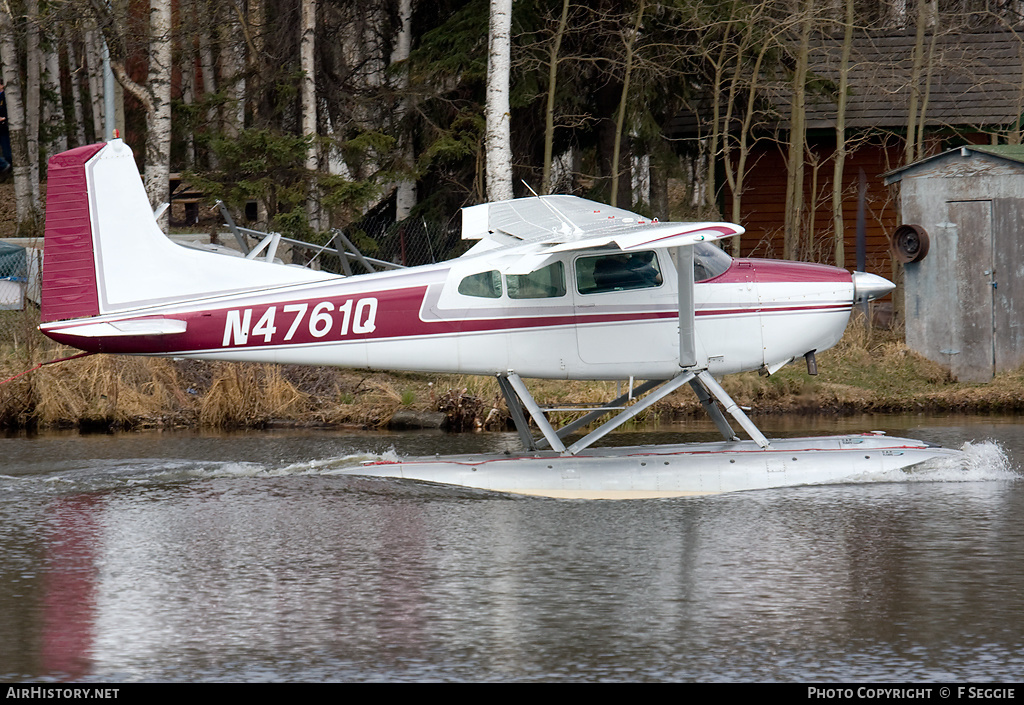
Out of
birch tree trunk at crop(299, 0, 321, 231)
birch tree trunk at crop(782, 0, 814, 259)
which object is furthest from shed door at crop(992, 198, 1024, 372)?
birch tree trunk at crop(299, 0, 321, 231)

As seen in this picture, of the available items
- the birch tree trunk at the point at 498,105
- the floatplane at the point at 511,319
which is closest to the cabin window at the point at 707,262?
the floatplane at the point at 511,319

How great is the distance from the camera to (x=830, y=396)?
50.3ft

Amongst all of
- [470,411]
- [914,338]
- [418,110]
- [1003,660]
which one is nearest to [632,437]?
[470,411]

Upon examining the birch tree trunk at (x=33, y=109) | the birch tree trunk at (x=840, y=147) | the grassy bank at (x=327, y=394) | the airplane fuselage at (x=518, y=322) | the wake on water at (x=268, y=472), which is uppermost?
the birch tree trunk at (x=33, y=109)

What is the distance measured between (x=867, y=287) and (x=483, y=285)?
3.38 meters

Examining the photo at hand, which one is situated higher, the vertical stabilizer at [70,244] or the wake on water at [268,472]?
the vertical stabilizer at [70,244]

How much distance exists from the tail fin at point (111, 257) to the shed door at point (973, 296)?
951 centimetres

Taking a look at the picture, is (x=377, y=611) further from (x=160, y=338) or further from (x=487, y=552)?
(x=160, y=338)

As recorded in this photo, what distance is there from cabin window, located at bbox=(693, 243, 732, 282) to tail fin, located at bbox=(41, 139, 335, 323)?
3.41 m

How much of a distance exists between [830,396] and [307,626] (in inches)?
406

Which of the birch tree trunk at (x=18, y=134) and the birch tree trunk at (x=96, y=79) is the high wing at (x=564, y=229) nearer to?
the birch tree trunk at (x=18, y=134)

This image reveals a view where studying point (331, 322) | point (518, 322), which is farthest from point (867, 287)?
point (331, 322)

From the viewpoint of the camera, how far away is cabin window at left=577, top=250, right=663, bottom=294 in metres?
10.6

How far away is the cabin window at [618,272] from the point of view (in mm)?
10578
